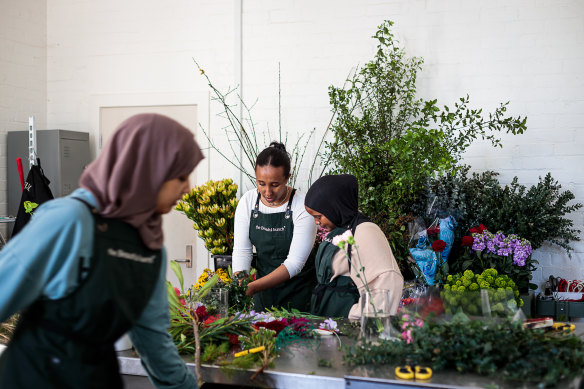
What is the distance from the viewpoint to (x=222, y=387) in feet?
6.44

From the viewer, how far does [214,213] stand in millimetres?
4000

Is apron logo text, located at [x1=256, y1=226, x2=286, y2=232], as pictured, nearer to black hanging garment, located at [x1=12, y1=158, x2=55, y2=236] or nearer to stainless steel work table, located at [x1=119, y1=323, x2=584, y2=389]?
stainless steel work table, located at [x1=119, y1=323, x2=584, y2=389]

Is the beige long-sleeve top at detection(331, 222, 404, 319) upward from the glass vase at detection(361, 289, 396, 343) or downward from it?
upward

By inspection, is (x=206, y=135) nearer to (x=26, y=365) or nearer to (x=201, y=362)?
(x=201, y=362)

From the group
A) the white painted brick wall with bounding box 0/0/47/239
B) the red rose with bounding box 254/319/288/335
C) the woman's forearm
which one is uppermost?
the white painted brick wall with bounding box 0/0/47/239

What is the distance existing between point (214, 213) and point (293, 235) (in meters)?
1.04

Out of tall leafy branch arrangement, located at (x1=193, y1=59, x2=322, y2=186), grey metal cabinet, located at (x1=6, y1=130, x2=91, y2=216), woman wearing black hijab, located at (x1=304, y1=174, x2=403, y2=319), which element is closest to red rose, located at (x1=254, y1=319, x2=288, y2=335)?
woman wearing black hijab, located at (x1=304, y1=174, x2=403, y2=319)

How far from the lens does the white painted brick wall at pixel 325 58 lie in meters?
4.18

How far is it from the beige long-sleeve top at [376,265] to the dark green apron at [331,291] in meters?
0.13

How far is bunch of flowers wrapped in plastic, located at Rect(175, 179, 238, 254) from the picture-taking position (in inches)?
158

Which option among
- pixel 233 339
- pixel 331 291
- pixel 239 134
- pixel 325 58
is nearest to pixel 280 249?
pixel 331 291

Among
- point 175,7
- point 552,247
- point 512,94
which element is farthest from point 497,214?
point 175,7

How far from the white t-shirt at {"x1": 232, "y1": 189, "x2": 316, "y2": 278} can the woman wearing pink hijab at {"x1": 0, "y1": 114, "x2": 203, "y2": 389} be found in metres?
1.74

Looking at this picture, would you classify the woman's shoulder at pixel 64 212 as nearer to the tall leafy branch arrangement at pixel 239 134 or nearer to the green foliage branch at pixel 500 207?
the green foliage branch at pixel 500 207
